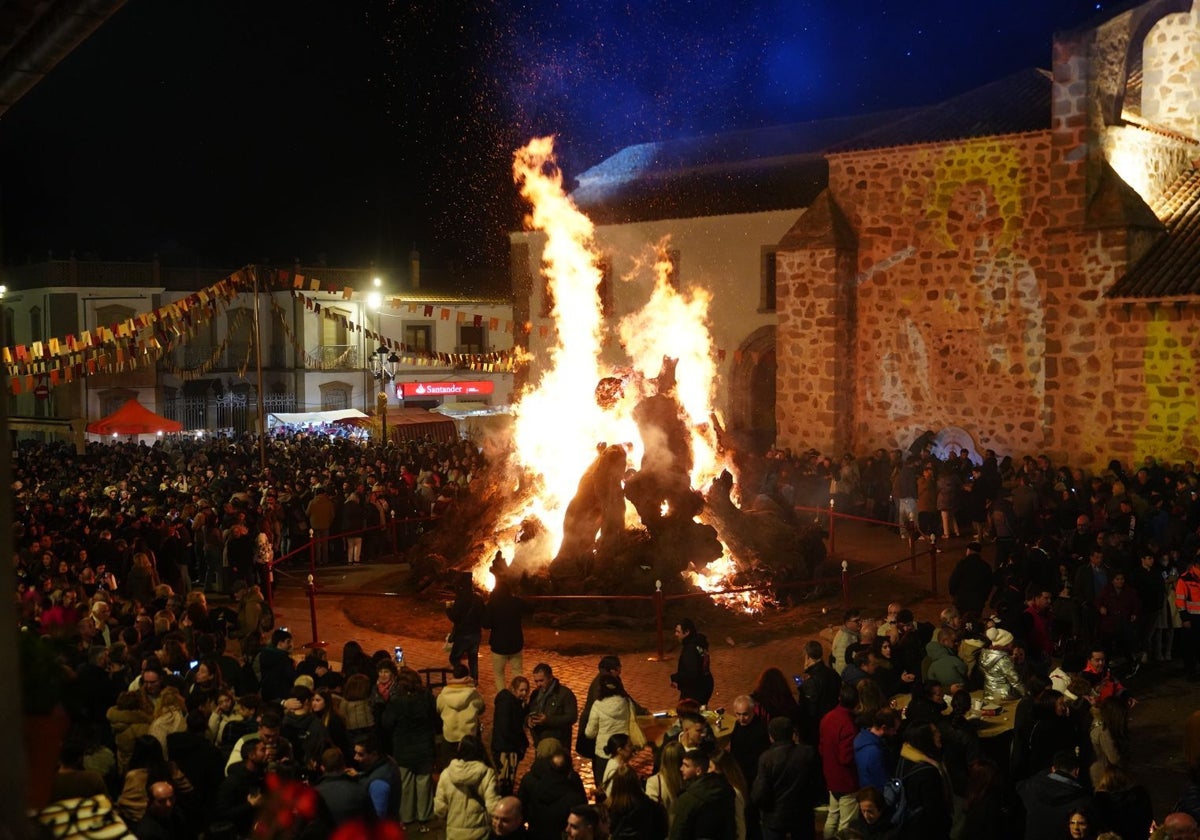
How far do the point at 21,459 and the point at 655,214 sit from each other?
16.4m

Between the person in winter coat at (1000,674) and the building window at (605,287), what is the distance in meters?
23.1

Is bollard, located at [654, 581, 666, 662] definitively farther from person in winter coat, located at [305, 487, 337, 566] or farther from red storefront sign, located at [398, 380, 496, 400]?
red storefront sign, located at [398, 380, 496, 400]

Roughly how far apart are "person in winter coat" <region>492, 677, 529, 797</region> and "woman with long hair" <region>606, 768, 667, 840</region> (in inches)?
72.3

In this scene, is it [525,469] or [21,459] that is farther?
[21,459]

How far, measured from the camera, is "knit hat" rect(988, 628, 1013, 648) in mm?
8812

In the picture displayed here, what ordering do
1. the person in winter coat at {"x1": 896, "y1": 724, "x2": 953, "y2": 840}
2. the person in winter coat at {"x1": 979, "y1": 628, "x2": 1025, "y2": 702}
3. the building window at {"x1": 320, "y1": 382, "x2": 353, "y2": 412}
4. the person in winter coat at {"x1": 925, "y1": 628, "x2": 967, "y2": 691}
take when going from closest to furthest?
the person in winter coat at {"x1": 896, "y1": 724, "x2": 953, "y2": 840} < the person in winter coat at {"x1": 925, "y1": 628, "x2": 967, "y2": 691} < the person in winter coat at {"x1": 979, "y1": 628, "x2": 1025, "y2": 702} < the building window at {"x1": 320, "y1": 382, "x2": 353, "y2": 412}

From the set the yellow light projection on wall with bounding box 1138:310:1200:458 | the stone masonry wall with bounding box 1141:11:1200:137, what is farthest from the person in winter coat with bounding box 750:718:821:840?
the stone masonry wall with bounding box 1141:11:1200:137

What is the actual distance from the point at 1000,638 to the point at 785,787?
287 cm

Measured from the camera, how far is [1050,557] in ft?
41.9

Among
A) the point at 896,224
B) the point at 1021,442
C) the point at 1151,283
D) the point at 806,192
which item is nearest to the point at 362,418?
the point at 806,192

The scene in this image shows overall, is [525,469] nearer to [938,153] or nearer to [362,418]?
[938,153]

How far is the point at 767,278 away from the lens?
92.5ft

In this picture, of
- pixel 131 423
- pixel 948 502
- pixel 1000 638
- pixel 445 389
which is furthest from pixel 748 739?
pixel 445 389

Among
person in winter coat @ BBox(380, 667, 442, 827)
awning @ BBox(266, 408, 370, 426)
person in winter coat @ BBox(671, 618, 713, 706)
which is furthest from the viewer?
awning @ BBox(266, 408, 370, 426)
